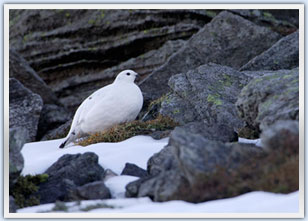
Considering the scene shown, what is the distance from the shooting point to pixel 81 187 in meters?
7.11

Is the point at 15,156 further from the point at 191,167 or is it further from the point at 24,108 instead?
the point at 24,108

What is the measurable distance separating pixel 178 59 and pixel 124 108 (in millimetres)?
4375

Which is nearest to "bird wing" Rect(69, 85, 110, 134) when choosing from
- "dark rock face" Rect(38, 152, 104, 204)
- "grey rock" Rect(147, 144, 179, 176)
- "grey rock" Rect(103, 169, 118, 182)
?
"dark rock face" Rect(38, 152, 104, 204)

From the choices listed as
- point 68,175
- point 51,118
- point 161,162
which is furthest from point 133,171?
point 51,118

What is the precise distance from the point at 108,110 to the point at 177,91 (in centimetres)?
154

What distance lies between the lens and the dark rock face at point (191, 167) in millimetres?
6207

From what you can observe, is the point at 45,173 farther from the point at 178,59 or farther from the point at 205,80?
the point at 178,59

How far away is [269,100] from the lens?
8.58 meters

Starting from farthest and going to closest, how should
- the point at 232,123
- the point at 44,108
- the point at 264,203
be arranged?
the point at 44,108 < the point at 232,123 < the point at 264,203

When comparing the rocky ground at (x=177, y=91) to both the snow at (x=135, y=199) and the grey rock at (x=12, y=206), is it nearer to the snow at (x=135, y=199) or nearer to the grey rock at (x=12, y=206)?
the grey rock at (x=12, y=206)

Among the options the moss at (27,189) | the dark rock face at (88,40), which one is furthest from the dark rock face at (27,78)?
the moss at (27,189)

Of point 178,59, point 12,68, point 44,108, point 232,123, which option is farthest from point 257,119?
point 12,68

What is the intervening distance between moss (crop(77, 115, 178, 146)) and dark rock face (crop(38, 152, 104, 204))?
173 cm

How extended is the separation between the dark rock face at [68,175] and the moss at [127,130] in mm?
1727
